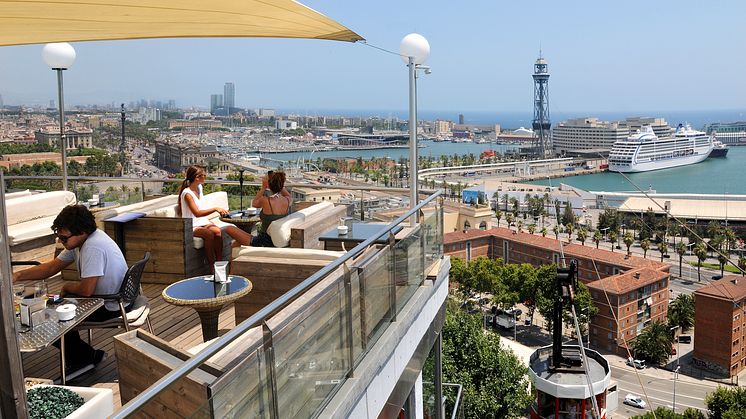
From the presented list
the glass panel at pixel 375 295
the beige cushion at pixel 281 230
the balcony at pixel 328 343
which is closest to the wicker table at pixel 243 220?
the beige cushion at pixel 281 230

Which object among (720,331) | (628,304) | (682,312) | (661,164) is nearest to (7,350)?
(720,331)

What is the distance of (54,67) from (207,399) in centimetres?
625

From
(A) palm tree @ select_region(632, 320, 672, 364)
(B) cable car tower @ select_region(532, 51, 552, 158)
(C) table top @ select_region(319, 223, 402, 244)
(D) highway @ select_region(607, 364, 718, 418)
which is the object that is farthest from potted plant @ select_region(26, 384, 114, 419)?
(B) cable car tower @ select_region(532, 51, 552, 158)

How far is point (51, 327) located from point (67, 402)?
34.5 inches

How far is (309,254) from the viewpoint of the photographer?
3.87 metres

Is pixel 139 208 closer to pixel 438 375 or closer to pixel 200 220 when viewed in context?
pixel 200 220

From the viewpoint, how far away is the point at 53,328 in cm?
287

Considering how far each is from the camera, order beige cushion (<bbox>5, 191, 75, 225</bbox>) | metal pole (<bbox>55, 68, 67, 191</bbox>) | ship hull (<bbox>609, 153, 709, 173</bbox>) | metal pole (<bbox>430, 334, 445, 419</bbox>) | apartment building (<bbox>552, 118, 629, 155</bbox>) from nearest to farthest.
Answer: metal pole (<bbox>430, 334, 445, 419</bbox>), beige cushion (<bbox>5, 191, 75, 225</bbox>), metal pole (<bbox>55, 68, 67, 191</bbox>), ship hull (<bbox>609, 153, 709, 173</bbox>), apartment building (<bbox>552, 118, 629, 155</bbox>)

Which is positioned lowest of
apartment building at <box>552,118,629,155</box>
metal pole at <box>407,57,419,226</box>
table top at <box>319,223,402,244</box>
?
table top at <box>319,223,402,244</box>

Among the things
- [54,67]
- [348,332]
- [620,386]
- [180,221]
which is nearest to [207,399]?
[348,332]

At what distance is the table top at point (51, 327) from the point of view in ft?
8.89

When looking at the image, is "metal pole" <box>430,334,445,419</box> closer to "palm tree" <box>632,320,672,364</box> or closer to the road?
the road

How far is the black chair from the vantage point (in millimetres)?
3262

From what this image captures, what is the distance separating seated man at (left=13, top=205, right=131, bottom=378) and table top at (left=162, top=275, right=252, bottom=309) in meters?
0.30
